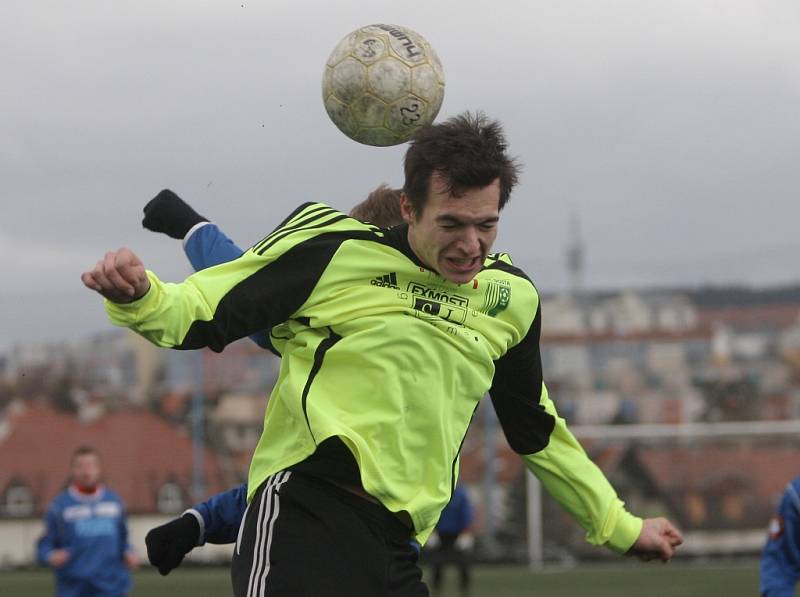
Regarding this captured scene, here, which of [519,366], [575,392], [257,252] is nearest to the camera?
[257,252]

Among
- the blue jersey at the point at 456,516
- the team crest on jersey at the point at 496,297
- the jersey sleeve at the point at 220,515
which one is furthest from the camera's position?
the blue jersey at the point at 456,516

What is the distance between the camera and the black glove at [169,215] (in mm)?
4801

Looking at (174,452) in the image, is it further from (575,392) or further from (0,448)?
(575,392)

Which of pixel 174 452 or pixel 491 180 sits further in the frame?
pixel 174 452

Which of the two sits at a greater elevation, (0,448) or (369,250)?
(369,250)

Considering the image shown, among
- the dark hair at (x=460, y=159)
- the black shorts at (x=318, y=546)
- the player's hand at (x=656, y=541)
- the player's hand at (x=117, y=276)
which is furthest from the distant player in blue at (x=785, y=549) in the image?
the player's hand at (x=117, y=276)

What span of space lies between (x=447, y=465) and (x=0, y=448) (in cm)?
2017

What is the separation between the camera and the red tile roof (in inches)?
900

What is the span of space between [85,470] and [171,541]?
759 centimetres

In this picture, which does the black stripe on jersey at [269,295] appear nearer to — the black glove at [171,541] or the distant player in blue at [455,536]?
the black glove at [171,541]

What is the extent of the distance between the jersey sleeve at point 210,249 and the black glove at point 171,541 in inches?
26.2

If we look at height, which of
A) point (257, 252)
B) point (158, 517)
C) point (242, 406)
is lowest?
point (158, 517)

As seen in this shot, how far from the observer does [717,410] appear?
24875mm

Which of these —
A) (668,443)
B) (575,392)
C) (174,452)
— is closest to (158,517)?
(174,452)
